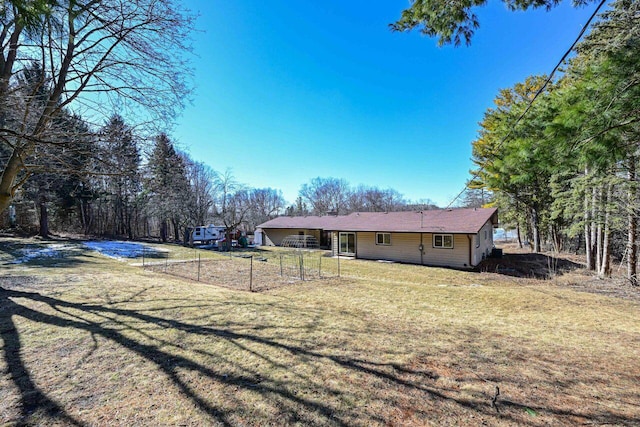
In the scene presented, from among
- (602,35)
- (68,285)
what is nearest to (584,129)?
(602,35)

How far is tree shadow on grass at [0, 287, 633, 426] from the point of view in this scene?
7.81ft

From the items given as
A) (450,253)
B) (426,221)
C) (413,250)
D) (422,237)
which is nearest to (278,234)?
(413,250)

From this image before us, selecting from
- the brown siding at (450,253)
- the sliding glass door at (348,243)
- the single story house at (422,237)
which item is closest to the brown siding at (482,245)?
the single story house at (422,237)

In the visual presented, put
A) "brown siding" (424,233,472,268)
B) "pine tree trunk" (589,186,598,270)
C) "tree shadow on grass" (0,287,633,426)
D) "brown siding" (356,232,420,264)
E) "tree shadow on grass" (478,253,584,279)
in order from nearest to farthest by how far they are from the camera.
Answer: "tree shadow on grass" (0,287,633,426)
"pine tree trunk" (589,186,598,270)
"tree shadow on grass" (478,253,584,279)
"brown siding" (424,233,472,268)
"brown siding" (356,232,420,264)

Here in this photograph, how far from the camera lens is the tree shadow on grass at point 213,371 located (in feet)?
7.81

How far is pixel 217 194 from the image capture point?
31500 mm

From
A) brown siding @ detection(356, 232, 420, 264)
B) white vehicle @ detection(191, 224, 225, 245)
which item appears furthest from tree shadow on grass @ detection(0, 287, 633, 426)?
white vehicle @ detection(191, 224, 225, 245)

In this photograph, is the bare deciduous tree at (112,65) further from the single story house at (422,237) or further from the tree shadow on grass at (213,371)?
the single story house at (422,237)

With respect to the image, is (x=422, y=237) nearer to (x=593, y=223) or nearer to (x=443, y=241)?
(x=443, y=241)

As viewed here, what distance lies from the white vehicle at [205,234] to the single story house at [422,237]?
14.2 m

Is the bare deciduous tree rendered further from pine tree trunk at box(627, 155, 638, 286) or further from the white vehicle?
the white vehicle

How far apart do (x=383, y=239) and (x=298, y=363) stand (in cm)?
1607

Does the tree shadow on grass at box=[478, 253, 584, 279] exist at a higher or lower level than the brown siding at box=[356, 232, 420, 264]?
lower

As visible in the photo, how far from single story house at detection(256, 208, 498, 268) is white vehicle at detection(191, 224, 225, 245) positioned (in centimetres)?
1416
